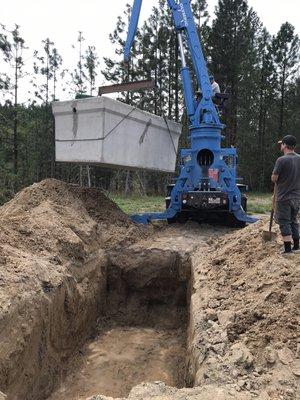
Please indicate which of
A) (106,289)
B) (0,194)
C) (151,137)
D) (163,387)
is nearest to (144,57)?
(0,194)

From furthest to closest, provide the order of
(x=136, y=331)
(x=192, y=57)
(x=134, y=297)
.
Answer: (x=192, y=57) → (x=134, y=297) → (x=136, y=331)

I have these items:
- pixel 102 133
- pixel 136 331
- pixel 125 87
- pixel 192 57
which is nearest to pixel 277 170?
pixel 136 331

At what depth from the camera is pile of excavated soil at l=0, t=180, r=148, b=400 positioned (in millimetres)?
4598

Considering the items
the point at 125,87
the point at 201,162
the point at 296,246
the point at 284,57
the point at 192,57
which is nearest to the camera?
the point at 296,246

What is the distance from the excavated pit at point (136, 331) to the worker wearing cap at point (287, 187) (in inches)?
92.1

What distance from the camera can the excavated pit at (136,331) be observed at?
223 inches

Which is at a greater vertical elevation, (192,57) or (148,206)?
(192,57)

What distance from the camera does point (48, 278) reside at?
5.73m

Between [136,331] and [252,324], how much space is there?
3764 mm

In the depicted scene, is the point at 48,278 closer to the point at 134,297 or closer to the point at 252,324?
the point at 252,324

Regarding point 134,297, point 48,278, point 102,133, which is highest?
point 102,133

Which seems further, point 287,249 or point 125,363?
point 125,363

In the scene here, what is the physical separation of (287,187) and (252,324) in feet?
6.57

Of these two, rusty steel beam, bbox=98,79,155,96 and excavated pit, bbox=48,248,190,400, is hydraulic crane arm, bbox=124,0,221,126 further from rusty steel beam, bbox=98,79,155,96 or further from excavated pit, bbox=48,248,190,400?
excavated pit, bbox=48,248,190,400
